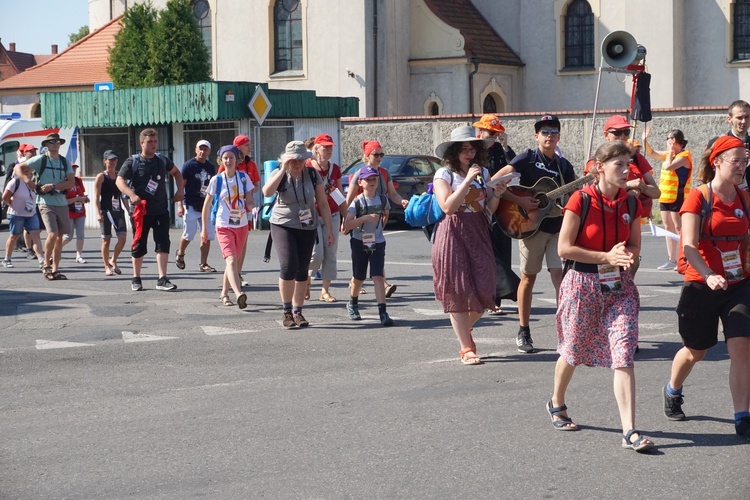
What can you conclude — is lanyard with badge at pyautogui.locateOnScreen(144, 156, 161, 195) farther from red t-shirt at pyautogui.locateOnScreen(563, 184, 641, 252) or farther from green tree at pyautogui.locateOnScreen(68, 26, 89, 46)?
green tree at pyautogui.locateOnScreen(68, 26, 89, 46)

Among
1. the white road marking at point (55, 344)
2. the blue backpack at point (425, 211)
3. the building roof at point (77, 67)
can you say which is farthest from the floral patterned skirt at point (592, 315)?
the building roof at point (77, 67)

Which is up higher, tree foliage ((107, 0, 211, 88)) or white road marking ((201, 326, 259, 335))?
tree foliage ((107, 0, 211, 88))

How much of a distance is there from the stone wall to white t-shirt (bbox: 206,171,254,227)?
1506 centimetres

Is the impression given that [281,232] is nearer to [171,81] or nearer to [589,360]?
[589,360]

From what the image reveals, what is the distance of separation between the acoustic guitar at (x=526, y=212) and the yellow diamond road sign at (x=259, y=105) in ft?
Result: 53.8

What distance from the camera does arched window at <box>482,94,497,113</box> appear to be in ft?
124

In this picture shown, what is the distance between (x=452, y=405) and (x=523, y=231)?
2183 mm

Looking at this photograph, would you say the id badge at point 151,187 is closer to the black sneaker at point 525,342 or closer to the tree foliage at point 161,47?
the black sneaker at point 525,342

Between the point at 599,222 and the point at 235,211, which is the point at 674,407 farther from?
the point at 235,211

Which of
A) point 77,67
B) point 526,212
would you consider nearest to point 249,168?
point 526,212

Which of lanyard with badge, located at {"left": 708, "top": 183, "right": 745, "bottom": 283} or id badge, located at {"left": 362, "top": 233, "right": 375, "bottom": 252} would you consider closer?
lanyard with badge, located at {"left": 708, "top": 183, "right": 745, "bottom": 283}

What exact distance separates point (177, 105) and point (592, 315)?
2089 cm

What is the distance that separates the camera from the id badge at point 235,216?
41.4ft

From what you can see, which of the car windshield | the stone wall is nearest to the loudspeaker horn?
the car windshield
